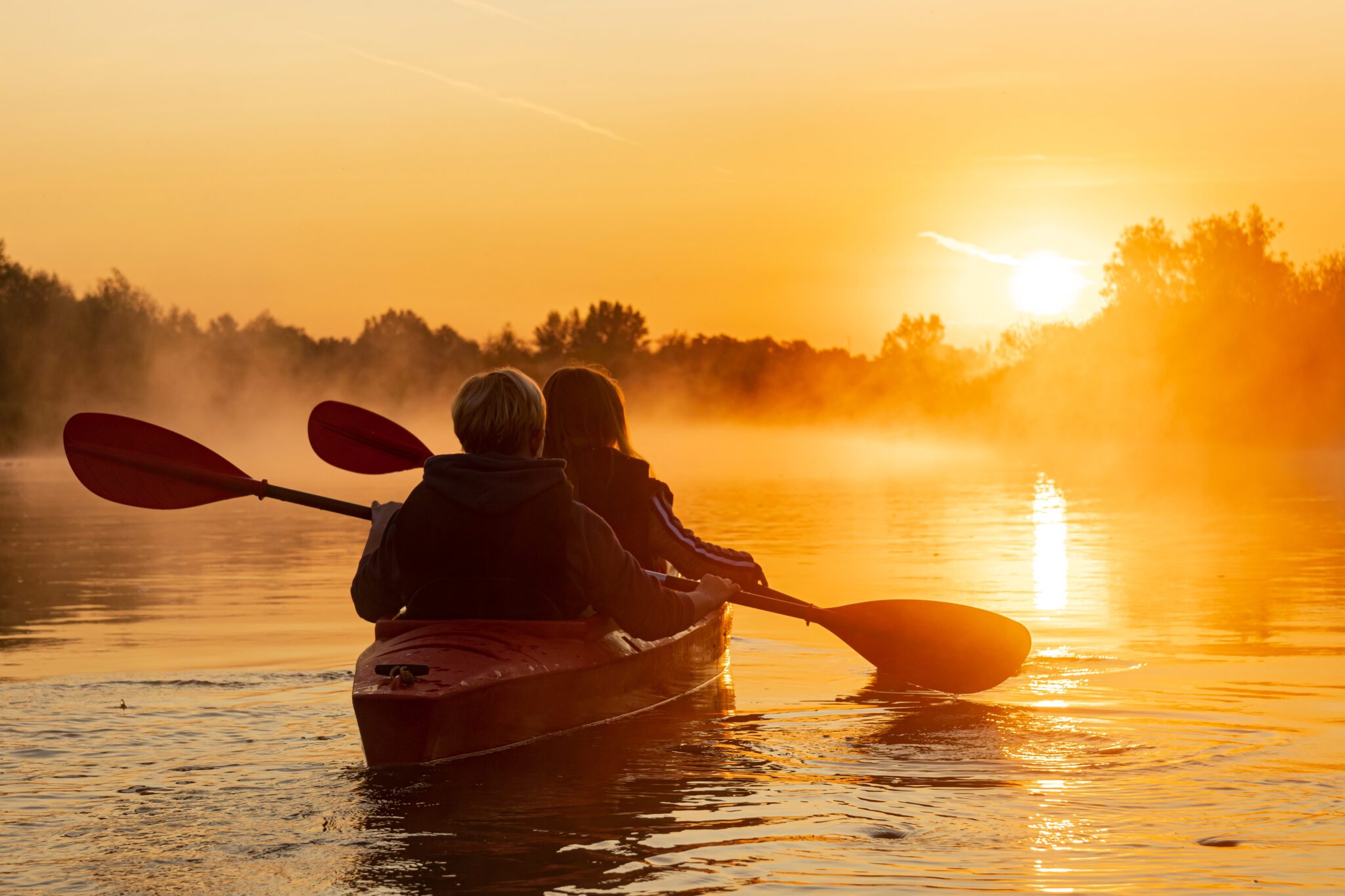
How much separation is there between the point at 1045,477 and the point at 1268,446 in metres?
32.0

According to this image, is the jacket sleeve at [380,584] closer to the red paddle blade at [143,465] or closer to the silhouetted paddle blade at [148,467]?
the silhouetted paddle blade at [148,467]

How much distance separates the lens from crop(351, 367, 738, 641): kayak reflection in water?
5516mm

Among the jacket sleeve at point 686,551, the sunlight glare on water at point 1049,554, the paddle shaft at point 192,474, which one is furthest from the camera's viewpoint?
the sunlight glare on water at point 1049,554

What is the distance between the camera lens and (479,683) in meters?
5.58

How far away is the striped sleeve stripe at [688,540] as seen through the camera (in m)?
7.26

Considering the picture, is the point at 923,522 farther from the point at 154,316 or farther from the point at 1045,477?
the point at 154,316

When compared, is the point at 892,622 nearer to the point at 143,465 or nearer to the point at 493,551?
the point at 493,551

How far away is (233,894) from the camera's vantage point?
13.3 ft

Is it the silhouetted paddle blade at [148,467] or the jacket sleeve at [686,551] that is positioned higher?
the silhouetted paddle blade at [148,467]

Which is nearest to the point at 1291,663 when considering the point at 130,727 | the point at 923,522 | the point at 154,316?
the point at 130,727

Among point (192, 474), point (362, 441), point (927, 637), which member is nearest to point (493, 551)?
point (362, 441)

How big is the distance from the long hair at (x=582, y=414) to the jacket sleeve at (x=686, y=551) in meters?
0.42

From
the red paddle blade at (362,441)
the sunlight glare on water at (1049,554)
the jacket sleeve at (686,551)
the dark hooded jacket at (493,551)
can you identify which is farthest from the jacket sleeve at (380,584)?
Result: the sunlight glare on water at (1049,554)

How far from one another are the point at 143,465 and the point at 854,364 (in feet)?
426
